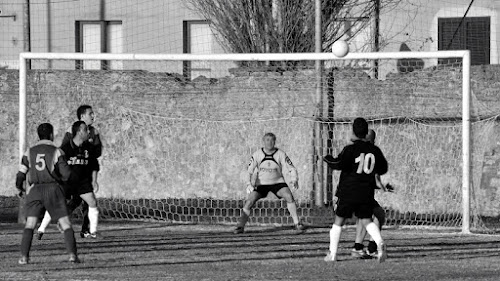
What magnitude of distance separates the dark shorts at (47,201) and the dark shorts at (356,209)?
118 inches

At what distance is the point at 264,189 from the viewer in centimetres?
1759

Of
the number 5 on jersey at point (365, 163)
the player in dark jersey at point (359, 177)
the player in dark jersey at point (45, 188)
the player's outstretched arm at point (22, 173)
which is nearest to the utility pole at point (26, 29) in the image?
the player's outstretched arm at point (22, 173)

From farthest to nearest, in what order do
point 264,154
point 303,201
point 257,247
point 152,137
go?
point 152,137
point 303,201
point 264,154
point 257,247

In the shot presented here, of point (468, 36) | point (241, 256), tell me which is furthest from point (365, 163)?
point (468, 36)

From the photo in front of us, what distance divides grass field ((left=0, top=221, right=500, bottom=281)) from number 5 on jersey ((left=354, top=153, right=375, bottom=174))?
1.02 m

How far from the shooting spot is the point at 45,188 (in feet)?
43.6

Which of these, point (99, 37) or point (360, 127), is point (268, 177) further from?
point (99, 37)

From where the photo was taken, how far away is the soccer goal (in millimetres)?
19859

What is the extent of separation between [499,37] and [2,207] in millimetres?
10650

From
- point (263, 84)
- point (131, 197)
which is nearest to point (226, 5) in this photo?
point (263, 84)

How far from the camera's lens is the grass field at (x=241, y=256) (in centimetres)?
1247

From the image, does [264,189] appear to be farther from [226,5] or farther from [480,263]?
[226,5]

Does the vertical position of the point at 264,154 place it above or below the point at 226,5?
below

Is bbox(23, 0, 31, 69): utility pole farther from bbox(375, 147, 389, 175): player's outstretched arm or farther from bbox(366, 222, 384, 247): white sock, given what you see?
bbox(366, 222, 384, 247): white sock
